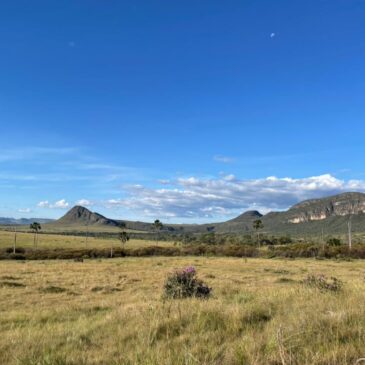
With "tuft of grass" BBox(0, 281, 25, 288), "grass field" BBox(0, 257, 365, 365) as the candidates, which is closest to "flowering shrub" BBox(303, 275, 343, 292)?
"grass field" BBox(0, 257, 365, 365)

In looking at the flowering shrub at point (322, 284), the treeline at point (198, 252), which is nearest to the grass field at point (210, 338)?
the flowering shrub at point (322, 284)

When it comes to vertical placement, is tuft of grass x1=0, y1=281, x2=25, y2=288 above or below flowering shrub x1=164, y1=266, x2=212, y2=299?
below

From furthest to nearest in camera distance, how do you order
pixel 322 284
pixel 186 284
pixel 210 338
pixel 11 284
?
pixel 11 284 → pixel 186 284 → pixel 322 284 → pixel 210 338

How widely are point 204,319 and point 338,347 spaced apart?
2411mm

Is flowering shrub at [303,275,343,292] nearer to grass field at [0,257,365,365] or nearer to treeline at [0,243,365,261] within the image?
grass field at [0,257,365,365]

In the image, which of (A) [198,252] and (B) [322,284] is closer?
(B) [322,284]

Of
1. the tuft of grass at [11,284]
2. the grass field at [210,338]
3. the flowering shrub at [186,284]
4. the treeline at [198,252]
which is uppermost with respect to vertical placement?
the grass field at [210,338]

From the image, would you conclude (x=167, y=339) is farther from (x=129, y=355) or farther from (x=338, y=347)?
(x=338, y=347)

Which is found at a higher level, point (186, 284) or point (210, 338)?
point (210, 338)

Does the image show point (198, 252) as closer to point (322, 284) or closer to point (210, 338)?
point (322, 284)

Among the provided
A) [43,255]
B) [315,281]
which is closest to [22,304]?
[315,281]

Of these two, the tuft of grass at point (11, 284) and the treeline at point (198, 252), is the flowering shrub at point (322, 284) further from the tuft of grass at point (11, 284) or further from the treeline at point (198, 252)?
the treeline at point (198, 252)

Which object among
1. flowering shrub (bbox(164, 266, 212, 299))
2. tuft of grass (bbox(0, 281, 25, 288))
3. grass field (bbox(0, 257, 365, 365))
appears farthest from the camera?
tuft of grass (bbox(0, 281, 25, 288))

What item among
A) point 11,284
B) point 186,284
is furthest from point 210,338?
point 11,284
